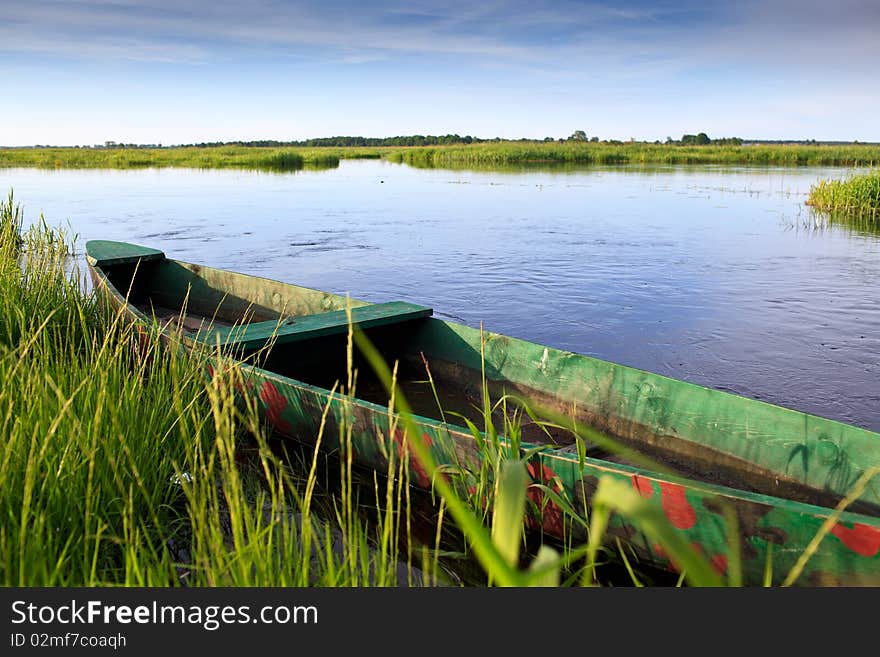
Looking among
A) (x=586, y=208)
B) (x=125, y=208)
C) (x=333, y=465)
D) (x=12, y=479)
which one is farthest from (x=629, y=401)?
(x=125, y=208)

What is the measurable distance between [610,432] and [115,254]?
612 centimetres

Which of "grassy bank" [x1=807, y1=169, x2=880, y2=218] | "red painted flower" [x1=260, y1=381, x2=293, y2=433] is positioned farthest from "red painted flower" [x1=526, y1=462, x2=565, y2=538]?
"grassy bank" [x1=807, y1=169, x2=880, y2=218]

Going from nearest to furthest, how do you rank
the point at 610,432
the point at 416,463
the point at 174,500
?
the point at 174,500 < the point at 416,463 < the point at 610,432

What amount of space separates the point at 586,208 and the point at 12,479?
57.9ft

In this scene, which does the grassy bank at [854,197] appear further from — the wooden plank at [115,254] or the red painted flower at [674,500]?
the red painted flower at [674,500]

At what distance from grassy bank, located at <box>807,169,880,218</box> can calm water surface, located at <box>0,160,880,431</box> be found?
25.1 inches

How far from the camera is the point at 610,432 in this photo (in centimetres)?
456

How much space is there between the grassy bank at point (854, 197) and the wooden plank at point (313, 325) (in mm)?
14545

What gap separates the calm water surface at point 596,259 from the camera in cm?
720

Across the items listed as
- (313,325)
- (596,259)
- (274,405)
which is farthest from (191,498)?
(596,259)

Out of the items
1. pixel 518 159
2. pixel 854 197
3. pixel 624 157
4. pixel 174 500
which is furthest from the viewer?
pixel 624 157

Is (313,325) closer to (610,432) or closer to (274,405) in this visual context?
(274,405)

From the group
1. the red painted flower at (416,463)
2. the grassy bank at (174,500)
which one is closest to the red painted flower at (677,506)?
A: the grassy bank at (174,500)

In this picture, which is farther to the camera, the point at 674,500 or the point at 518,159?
the point at 518,159
